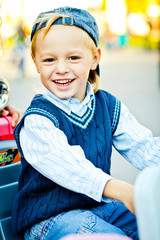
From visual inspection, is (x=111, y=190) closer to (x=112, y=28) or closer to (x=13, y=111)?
(x=13, y=111)

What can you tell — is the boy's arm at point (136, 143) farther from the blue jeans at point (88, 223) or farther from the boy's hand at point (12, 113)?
the boy's hand at point (12, 113)

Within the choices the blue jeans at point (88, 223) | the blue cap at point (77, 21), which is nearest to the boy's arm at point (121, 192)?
the blue jeans at point (88, 223)

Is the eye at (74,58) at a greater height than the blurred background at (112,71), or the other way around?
the eye at (74,58)

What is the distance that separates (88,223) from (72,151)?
0.25 m

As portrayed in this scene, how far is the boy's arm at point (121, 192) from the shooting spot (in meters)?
0.98

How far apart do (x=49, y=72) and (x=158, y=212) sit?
0.72m

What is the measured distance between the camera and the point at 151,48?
1619 centimetres

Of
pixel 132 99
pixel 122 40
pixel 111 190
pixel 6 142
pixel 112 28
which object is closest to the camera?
pixel 111 190

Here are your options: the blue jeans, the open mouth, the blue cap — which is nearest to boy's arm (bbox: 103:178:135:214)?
the blue jeans

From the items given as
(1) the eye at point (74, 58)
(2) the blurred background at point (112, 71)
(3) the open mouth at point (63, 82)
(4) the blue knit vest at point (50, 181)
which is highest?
(1) the eye at point (74, 58)

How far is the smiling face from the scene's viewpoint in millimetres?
1256

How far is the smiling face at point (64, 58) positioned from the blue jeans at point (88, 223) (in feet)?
1.46

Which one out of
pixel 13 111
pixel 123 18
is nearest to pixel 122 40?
pixel 123 18

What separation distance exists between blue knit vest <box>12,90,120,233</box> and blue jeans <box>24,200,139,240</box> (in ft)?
0.09
